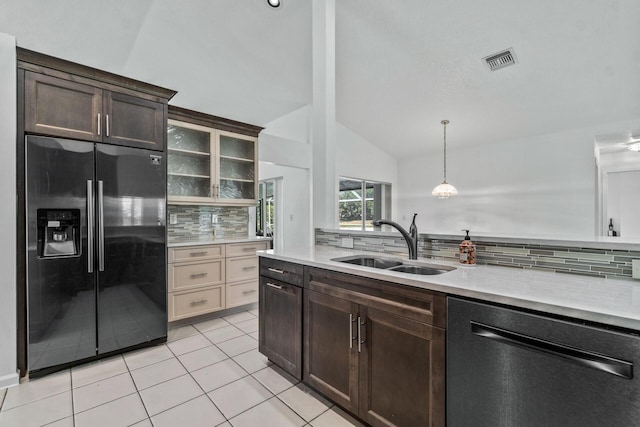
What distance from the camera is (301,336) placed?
1.90 meters

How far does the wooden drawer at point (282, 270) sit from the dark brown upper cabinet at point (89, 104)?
1447 mm

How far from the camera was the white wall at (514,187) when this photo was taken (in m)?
4.68

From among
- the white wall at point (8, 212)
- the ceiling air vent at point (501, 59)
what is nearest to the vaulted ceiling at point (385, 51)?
the ceiling air vent at point (501, 59)

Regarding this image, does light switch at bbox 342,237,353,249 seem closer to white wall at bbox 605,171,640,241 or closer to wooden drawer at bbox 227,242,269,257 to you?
wooden drawer at bbox 227,242,269,257

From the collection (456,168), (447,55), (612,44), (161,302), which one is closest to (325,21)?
(447,55)

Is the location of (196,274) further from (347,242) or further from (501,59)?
(501,59)

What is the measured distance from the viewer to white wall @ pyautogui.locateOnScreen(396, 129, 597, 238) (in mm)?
4680

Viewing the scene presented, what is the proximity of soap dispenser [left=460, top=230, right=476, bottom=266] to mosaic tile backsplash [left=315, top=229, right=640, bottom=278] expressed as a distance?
62 millimetres

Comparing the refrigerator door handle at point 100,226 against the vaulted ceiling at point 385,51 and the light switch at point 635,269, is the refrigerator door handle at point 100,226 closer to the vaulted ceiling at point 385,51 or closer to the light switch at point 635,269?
the vaulted ceiling at point 385,51

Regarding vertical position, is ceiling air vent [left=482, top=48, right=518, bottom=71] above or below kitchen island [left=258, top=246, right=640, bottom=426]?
above

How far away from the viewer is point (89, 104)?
227 cm

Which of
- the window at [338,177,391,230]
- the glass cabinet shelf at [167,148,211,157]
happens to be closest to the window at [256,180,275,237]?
the window at [338,177,391,230]

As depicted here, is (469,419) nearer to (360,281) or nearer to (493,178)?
(360,281)

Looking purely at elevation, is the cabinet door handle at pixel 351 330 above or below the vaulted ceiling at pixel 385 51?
below
